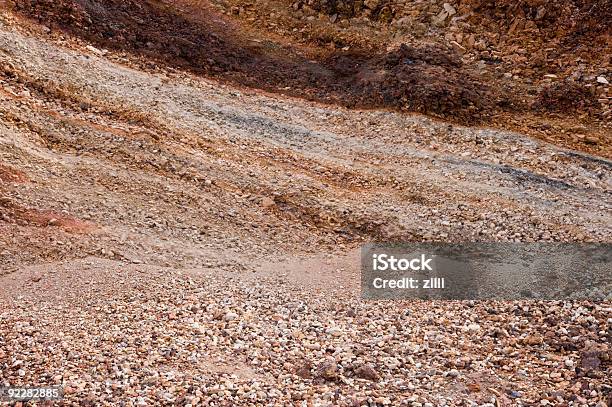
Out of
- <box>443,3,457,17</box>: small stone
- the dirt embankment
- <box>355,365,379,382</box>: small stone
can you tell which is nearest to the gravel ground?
<box>355,365,379,382</box>: small stone

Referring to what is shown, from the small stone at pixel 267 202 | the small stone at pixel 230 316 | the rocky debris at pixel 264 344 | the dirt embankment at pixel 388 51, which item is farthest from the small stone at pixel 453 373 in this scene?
the dirt embankment at pixel 388 51

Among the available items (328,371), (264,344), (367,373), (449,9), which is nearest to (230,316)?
(264,344)

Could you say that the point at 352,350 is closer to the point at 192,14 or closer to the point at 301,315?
the point at 301,315

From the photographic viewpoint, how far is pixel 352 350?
11.4 meters

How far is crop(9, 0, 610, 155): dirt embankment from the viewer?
21812 mm

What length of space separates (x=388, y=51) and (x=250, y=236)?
12.1 m

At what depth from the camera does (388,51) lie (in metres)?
24.5

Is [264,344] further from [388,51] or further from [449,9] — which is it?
[449,9]

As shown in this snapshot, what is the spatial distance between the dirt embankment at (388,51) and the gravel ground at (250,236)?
1142mm

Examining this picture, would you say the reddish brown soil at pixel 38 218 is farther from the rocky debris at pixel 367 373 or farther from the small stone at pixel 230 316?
the rocky debris at pixel 367 373

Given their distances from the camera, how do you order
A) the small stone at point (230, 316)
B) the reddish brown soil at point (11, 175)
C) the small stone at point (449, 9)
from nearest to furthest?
the small stone at point (230, 316) < the reddish brown soil at point (11, 175) < the small stone at point (449, 9)

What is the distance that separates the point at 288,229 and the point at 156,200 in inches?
149

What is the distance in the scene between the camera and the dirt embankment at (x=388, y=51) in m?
21.8

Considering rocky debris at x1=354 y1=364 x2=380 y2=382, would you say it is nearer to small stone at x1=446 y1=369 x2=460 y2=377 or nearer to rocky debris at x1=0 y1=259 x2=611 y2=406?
rocky debris at x1=0 y1=259 x2=611 y2=406
